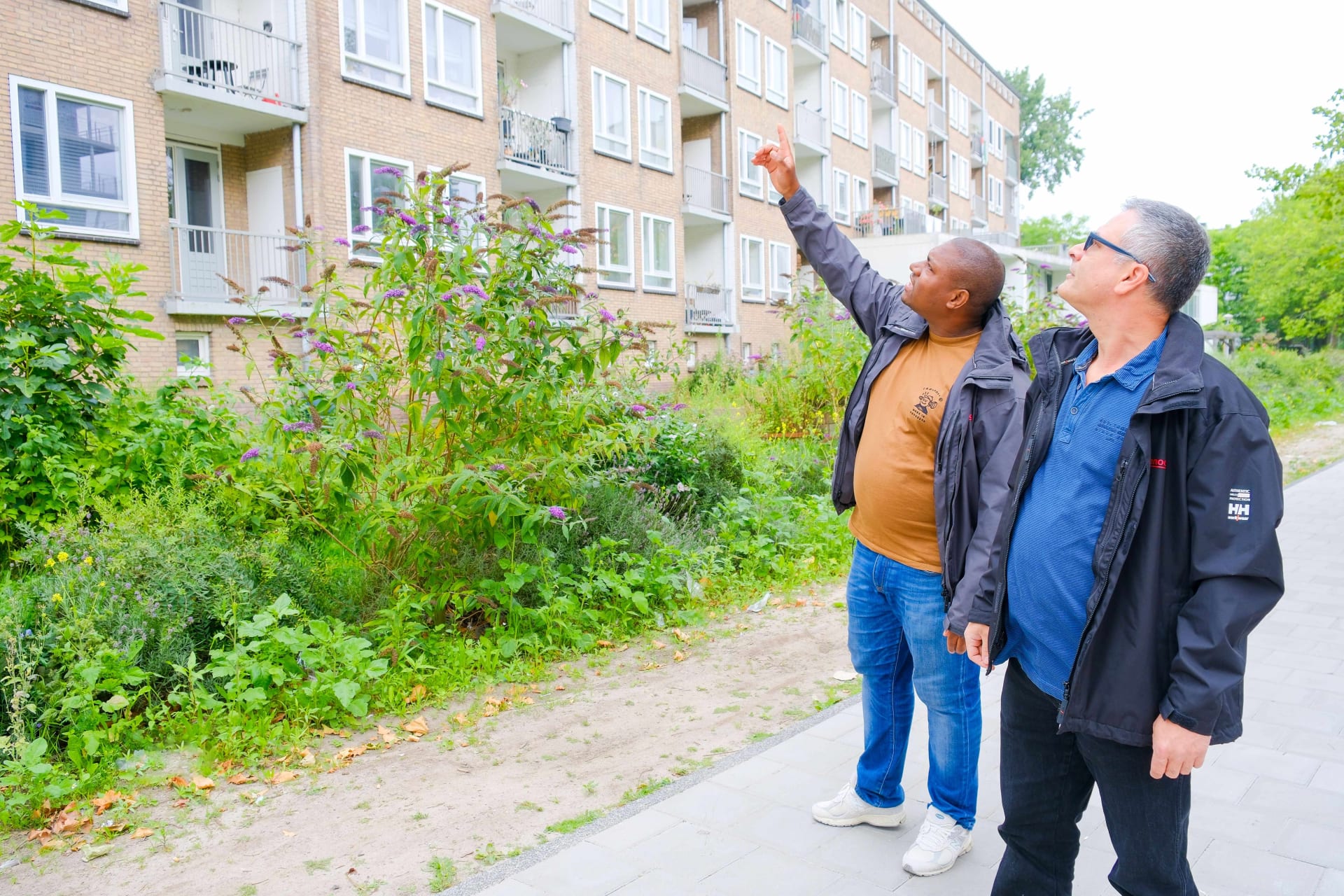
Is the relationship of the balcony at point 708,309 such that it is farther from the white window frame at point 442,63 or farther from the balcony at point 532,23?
the white window frame at point 442,63

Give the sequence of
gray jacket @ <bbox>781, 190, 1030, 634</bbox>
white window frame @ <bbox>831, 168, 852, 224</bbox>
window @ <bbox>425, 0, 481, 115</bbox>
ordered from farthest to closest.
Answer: white window frame @ <bbox>831, 168, 852, 224</bbox>, window @ <bbox>425, 0, 481, 115</bbox>, gray jacket @ <bbox>781, 190, 1030, 634</bbox>

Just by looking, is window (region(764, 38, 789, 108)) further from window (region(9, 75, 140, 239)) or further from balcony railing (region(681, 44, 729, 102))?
window (region(9, 75, 140, 239))

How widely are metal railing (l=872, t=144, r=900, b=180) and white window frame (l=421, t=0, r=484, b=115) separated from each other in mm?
21622

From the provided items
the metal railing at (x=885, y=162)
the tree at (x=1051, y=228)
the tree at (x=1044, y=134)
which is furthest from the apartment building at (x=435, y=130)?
the tree at (x=1051, y=228)

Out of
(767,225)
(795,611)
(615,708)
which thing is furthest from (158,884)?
(767,225)

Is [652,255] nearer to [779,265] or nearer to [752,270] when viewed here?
[752,270]

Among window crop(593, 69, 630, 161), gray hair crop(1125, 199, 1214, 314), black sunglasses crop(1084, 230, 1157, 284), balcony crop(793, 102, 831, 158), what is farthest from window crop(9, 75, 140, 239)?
balcony crop(793, 102, 831, 158)

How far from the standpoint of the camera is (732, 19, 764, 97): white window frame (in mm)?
28406

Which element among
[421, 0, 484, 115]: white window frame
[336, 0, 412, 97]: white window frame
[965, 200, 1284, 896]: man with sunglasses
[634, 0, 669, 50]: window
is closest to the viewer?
[965, 200, 1284, 896]: man with sunglasses

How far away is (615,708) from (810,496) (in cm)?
465

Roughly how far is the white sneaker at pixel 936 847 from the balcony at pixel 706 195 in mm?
24299

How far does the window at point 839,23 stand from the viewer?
1353 inches

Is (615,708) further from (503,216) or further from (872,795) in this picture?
(503,216)

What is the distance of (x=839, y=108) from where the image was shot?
34.7 metres
